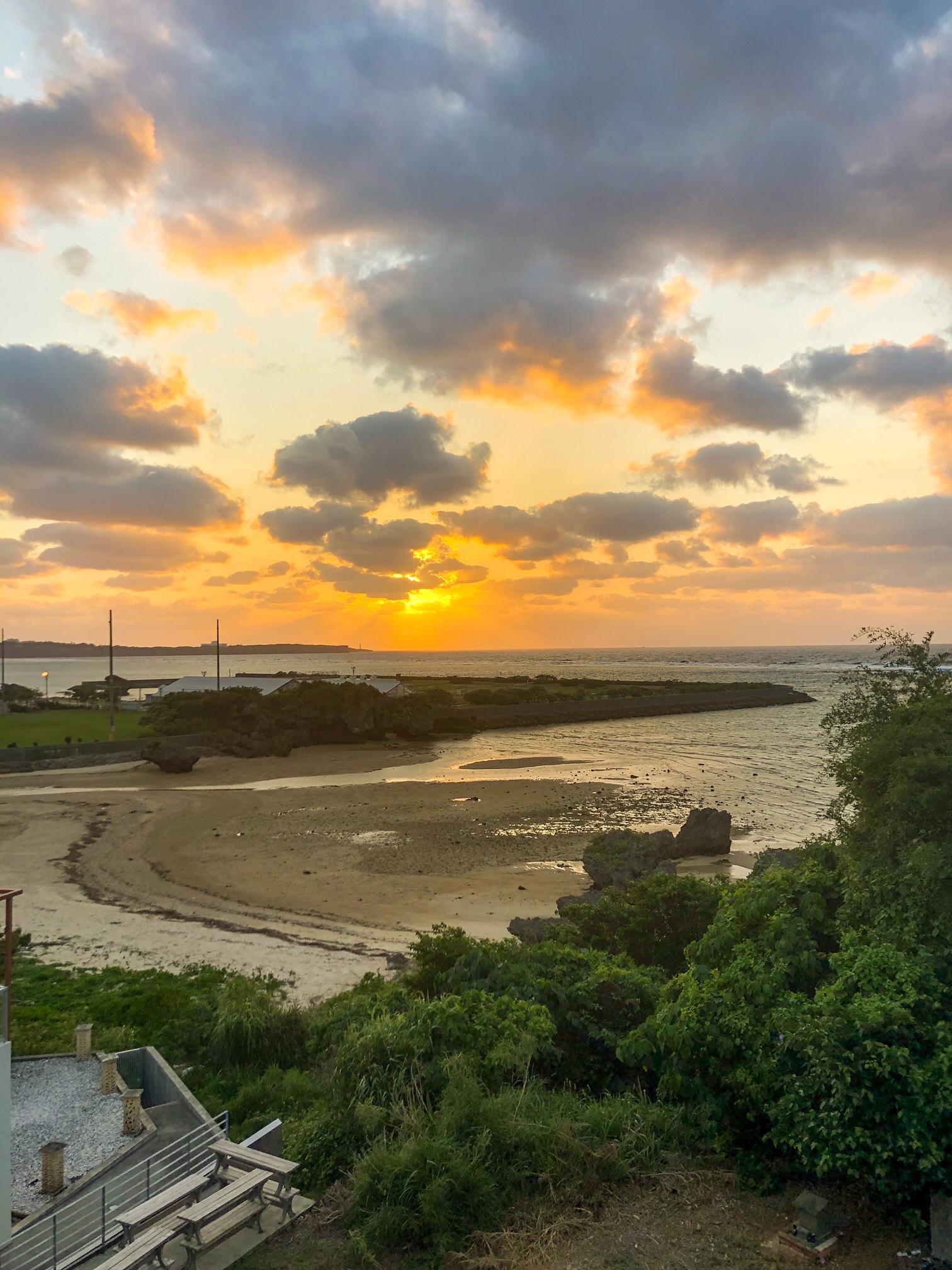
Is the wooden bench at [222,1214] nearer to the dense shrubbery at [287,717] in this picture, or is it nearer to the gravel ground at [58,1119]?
the gravel ground at [58,1119]

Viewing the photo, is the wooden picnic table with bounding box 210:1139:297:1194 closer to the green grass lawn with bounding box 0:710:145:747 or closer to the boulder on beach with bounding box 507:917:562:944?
the boulder on beach with bounding box 507:917:562:944

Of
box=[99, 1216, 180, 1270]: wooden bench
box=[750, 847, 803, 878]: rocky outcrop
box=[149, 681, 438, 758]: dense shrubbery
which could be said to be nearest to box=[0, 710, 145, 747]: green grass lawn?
box=[149, 681, 438, 758]: dense shrubbery

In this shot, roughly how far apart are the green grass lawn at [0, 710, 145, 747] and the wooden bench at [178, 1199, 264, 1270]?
1780 inches

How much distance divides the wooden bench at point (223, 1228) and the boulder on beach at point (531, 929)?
8026 millimetres

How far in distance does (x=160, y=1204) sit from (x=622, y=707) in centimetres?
8526

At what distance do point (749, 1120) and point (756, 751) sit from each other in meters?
48.8

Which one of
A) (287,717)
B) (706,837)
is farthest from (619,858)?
(287,717)

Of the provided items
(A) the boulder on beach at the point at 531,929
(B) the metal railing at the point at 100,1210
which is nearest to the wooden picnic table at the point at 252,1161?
(B) the metal railing at the point at 100,1210

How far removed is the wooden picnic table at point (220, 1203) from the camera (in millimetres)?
7273

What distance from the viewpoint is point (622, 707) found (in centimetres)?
9044

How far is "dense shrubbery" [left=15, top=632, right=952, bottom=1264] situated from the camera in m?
7.21

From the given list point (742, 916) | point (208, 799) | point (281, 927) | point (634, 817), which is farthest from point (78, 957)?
point (634, 817)

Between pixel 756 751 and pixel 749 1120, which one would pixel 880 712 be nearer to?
pixel 749 1120

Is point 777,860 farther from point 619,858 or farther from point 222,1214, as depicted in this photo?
point 222,1214
